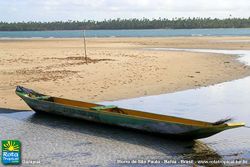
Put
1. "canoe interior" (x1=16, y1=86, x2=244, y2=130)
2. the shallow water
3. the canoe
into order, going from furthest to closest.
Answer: the canoe < "canoe interior" (x1=16, y1=86, x2=244, y2=130) < the shallow water

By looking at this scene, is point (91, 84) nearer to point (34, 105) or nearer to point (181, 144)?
point (34, 105)

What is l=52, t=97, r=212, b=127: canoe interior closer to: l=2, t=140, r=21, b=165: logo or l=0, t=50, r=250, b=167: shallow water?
l=0, t=50, r=250, b=167: shallow water

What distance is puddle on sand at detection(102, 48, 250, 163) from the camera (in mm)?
10625

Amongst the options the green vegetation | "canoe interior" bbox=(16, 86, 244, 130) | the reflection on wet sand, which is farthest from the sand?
the green vegetation

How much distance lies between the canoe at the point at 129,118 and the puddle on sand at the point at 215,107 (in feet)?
2.32

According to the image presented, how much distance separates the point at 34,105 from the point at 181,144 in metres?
5.42

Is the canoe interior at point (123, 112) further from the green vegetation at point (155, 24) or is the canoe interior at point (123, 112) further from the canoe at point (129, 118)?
the green vegetation at point (155, 24)

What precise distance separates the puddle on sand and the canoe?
0.71 meters

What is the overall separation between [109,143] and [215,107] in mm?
5383

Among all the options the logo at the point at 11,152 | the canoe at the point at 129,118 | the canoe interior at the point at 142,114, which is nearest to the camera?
the logo at the point at 11,152

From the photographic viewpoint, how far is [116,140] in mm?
11156

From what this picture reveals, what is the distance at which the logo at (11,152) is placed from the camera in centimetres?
935

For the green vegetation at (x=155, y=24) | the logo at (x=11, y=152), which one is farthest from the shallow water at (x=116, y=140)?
the green vegetation at (x=155, y=24)

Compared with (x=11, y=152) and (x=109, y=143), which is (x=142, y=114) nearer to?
(x=109, y=143)
